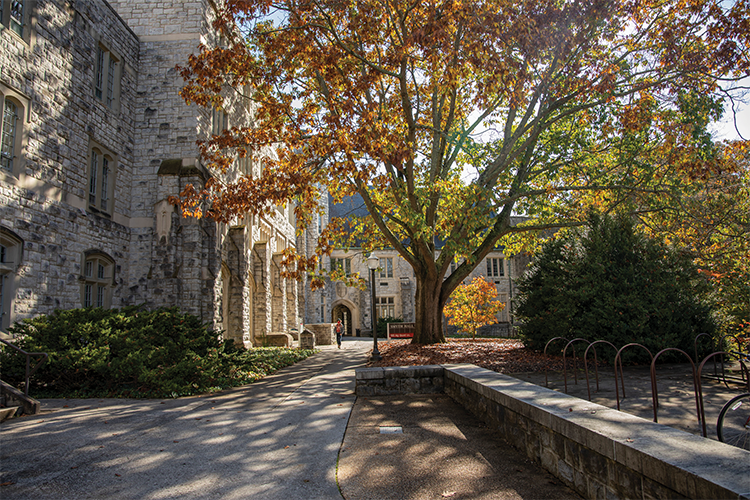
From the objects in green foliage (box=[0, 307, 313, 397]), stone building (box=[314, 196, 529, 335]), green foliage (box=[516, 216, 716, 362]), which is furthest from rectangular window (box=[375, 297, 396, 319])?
green foliage (box=[0, 307, 313, 397])

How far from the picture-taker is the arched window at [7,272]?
901 centimetres

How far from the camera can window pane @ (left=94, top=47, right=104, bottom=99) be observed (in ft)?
41.3

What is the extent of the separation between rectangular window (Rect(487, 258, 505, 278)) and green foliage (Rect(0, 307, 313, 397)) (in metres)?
31.8

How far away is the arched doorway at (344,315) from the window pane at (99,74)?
26351mm

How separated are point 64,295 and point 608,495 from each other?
11.6 metres

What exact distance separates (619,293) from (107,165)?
13.5m

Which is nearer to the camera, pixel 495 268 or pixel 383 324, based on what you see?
pixel 383 324

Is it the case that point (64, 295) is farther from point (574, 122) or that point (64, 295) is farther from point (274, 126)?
point (574, 122)

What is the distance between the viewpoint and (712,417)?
4.69 metres

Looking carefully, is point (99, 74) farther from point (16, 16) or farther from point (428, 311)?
point (428, 311)

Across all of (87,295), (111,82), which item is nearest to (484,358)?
(87,295)

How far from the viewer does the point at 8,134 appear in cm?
938

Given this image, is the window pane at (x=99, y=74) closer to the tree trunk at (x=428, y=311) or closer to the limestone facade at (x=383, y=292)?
the tree trunk at (x=428, y=311)

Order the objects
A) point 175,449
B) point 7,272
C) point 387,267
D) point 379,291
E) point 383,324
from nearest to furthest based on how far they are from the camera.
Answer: point 175,449, point 7,272, point 383,324, point 379,291, point 387,267
